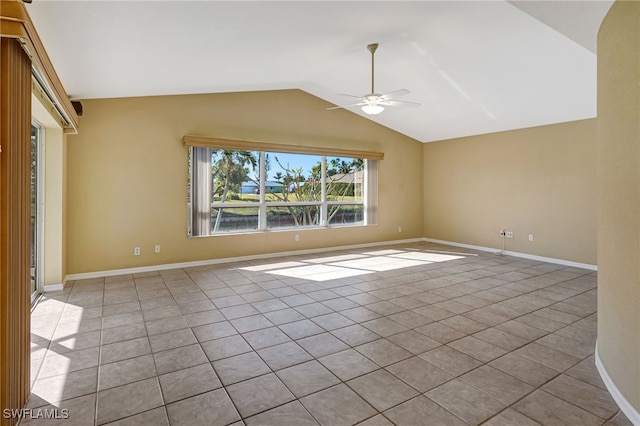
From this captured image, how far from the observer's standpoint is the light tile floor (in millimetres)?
1957

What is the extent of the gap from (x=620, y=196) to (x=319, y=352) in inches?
89.3

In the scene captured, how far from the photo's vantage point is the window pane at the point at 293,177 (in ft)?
20.9

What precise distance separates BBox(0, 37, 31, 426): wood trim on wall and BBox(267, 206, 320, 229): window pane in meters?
4.42

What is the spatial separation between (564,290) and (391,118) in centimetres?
441

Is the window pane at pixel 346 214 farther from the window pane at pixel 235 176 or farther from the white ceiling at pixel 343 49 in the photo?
the white ceiling at pixel 343 49

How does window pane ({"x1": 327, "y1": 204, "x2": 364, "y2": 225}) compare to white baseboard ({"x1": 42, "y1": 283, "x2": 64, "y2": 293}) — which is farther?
window pane ({"x1": 327, "y1": 204, "x2": 364, "y2": 225})

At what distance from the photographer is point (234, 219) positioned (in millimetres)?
5988

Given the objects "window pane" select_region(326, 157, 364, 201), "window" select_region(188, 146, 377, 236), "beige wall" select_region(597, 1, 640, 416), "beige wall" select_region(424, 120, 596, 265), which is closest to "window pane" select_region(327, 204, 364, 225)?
"window" select_region(188, 146, 377, 236)

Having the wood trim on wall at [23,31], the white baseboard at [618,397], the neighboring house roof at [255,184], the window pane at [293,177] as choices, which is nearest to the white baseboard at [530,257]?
the window pane at [293,177]

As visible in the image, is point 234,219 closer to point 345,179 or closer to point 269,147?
point 269,147

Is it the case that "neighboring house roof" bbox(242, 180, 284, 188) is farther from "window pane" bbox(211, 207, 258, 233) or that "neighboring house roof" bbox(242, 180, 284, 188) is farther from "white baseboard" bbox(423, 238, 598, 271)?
"white baseboard" bbox(423, 238, 598, 271)

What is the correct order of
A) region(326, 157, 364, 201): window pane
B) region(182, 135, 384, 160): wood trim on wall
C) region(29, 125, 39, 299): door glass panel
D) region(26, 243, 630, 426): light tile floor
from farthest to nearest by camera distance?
region(326, 157, 364, 201): window pane < region(182, 135, 384, 160): wood trim on wall < region(29, 125, 39, 299): door glass panel < region(26, 243, 630, 426): light tile floor

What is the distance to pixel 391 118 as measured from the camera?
7.10 meters
